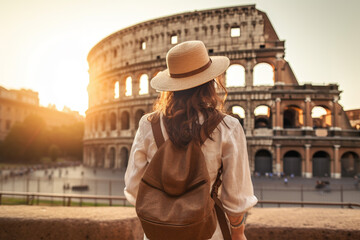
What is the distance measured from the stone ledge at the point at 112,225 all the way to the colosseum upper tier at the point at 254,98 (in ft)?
59.4

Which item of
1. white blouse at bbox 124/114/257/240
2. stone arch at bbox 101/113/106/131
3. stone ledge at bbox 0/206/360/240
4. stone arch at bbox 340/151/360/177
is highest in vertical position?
stone arch at bbox 101/113/106/131

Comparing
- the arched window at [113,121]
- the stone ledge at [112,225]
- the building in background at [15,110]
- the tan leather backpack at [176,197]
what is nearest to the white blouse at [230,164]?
the tan leather backpack at [176,197]

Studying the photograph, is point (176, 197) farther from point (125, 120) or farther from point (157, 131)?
point (125, 120)

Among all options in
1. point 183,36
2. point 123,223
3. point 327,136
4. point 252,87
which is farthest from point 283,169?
point 123,223

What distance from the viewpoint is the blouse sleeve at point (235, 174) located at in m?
1.27

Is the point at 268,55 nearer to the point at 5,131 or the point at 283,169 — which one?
the point at 283,169

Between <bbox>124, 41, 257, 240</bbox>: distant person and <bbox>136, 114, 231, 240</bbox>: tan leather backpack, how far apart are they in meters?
0.08

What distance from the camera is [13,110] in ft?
156

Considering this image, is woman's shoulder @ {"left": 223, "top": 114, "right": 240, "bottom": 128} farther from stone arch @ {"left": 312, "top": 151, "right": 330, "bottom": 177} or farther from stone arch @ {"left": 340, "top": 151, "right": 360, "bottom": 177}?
stone arch @ {"left": 340, "top": 151, "right": 360, "bottom": 177}

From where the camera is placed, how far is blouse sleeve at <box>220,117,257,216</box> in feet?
4.17

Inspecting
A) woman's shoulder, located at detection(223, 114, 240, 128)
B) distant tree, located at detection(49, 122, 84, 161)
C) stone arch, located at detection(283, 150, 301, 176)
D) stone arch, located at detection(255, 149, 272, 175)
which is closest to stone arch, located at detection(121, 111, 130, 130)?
stone arch, located at detection(255, 149, 272, 175)

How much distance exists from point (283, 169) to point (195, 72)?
68.7 feet

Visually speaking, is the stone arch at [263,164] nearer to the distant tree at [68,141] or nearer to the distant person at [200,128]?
the distant person at [200,128]

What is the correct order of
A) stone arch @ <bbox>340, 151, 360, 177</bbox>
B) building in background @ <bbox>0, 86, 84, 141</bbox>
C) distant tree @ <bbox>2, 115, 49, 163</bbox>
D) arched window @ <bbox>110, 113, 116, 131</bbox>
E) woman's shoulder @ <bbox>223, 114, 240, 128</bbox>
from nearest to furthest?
1. woman's shoulder @ <bbox>223, 114, 240, 128</bbox>
2. stone arch @ <bbox>340, 151, 360, 177</bbox>
3. arched window @ <bbox>110, 113, 116, 131</bbox>
4. distant tree @ <bbox>2, 115, 49, 163</bbox>
5. building in background @ <bbox>0, 86, 84, 141</bbox>
